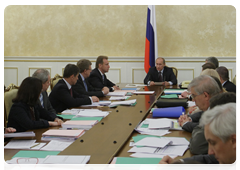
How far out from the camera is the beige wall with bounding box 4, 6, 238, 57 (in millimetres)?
7574

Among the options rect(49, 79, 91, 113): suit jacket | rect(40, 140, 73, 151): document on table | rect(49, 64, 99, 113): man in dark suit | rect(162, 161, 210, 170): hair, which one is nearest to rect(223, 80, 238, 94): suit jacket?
rect(49, 64, 99, 113): man in dark suit

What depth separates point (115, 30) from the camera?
796cm

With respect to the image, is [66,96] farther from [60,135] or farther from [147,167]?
[147,167]

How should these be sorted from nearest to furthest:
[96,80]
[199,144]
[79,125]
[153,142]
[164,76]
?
[199,144], [153,142], [79,125], [96,80], [164,76]

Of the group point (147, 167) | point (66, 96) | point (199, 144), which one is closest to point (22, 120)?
point (66, 96)

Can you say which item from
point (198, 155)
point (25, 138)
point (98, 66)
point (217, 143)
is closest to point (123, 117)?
point (25, 138)

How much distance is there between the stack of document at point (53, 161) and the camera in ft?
6.01

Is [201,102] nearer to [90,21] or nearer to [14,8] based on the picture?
[90,21]

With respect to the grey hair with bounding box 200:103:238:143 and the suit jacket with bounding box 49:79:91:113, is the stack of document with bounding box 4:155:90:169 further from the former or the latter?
the suit jacket with bounding box 49:79:91:113

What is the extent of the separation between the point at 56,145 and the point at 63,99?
5.80 feet

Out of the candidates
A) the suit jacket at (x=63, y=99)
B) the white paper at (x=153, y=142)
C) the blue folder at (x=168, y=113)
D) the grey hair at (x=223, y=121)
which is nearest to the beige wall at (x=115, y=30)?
the suit jacket at (x=63, y=99)

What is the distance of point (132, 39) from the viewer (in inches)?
312

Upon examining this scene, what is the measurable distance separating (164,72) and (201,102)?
3.74 meters

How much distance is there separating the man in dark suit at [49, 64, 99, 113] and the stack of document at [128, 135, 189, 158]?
170cm
